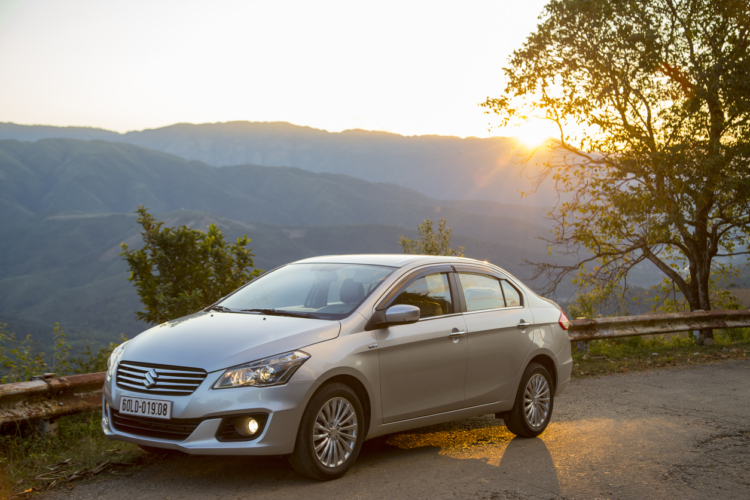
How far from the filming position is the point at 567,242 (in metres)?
17.6

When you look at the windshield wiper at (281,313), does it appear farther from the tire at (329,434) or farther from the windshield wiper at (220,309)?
the tire at (329,434)

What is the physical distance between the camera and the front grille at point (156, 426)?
4.41 metres

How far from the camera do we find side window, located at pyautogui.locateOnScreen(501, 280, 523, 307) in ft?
21.9

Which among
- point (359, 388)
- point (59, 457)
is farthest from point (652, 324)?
point (59, 457)

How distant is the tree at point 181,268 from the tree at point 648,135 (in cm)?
920

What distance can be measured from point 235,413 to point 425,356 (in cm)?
174

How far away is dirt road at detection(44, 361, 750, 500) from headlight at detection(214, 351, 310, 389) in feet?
2.50

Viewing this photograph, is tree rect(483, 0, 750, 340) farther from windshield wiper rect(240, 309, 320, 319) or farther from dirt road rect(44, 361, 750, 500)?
windshield wiper rect(240, 309, 320, 319)

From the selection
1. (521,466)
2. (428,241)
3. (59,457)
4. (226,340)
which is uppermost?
(428,241)

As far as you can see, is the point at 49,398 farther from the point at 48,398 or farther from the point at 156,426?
the point at 156,426

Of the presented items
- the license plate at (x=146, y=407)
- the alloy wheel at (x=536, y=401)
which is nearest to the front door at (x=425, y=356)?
the alloy wheel at (x=536, y=401)

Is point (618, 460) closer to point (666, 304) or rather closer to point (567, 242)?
point (567, 242)

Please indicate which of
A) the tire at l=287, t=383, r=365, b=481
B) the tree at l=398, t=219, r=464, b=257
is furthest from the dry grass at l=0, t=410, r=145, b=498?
the tree at l=398, t=219, r=464, b=257

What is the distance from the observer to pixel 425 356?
17.9 feet
